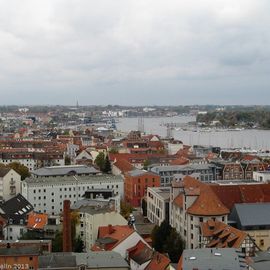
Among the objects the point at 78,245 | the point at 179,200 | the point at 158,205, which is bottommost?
the point at 78,245

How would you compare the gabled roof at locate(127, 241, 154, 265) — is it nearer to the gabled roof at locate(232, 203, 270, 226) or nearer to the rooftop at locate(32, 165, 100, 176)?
the gabled roof at locate(232, 203, 270, 226)

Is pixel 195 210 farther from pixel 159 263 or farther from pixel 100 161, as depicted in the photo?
pixel 100 161

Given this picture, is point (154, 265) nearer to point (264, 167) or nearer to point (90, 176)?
point (90, 176)

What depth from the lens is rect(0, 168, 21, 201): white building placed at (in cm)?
2809

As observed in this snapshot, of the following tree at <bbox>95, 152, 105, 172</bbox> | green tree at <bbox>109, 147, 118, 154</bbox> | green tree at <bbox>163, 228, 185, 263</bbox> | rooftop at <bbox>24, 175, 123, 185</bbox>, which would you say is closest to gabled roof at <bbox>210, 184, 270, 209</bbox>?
green tree at <bbox>163, 228, 185, 263</bbox>

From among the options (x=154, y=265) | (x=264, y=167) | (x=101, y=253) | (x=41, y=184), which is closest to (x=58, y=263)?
(x=101, y=253)

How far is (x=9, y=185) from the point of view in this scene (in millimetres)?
28250

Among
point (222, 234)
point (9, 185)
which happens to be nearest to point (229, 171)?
point (9, 185)

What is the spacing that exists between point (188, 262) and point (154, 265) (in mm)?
1692

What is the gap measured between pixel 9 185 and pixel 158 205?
8.85 metres

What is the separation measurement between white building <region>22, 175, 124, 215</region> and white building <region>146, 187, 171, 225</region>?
9.11 ft

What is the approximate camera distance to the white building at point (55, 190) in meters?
25.8

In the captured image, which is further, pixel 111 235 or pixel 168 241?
pixel 168 241

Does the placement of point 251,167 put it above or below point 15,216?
above
